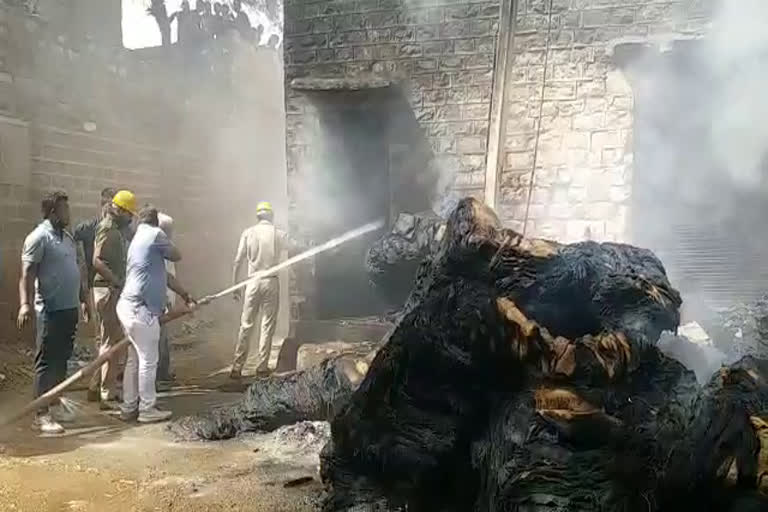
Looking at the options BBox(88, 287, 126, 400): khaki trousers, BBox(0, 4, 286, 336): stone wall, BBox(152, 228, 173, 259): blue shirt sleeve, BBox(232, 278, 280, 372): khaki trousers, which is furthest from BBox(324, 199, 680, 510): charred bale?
BBox(0, 4, 286, 336): stone wall

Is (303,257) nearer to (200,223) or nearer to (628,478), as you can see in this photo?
(628,478)

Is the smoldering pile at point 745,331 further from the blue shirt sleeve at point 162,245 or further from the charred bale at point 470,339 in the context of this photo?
the blue shirt sleeve at point 162,245

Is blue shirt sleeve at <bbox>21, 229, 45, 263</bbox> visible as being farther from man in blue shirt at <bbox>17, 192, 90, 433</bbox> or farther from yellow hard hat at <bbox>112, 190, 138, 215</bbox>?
yellow hard hat at <bbox>112, 190, 138, 215</bbox>

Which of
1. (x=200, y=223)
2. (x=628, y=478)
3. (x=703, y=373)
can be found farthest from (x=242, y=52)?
(x=628, y=478)

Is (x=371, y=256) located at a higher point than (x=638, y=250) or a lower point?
lower

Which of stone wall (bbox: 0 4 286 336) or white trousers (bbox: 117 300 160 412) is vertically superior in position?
stone wall (bbox: 0 4 286 336)

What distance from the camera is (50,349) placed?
5.84 m

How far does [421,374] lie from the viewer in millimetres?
3520

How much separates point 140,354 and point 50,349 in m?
0.70

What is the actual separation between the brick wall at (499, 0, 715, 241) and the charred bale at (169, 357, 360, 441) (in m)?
3.73

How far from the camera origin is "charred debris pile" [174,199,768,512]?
2.80 metres

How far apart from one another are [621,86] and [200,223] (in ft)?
34.0

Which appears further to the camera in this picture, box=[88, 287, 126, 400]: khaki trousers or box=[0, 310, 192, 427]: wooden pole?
box=[88, 287, 126, 400]: khaki trousers

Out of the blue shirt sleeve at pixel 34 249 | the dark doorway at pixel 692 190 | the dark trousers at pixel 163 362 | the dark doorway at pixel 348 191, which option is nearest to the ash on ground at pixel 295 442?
the blue shirt sleeve at pixel 34 249
